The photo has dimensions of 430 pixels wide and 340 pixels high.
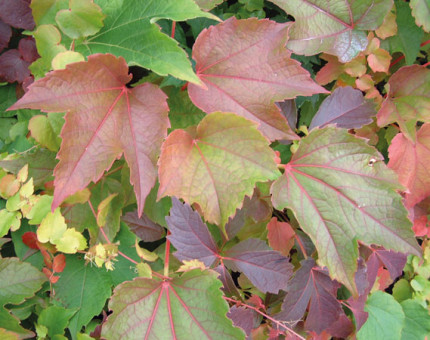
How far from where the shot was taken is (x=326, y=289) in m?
0.86

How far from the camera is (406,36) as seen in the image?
0.96 meters

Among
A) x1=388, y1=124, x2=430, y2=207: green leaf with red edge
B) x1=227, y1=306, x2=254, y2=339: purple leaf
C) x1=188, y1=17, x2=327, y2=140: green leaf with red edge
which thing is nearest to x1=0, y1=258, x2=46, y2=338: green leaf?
x1=227, y1=306, x2=254, y2=339: purple leaf

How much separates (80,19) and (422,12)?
2.57 feet

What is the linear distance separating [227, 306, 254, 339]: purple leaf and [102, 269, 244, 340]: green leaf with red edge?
0.10 meters

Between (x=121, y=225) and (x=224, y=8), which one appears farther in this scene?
(x=224, y=8)

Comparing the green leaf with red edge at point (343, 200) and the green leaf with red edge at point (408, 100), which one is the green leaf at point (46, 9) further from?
the green leaf with red edge at point (408, 100)

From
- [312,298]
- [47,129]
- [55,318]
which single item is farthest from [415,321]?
[47,129]

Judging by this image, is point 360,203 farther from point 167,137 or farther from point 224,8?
point 224,8

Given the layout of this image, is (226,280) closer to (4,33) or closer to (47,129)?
(47,129)

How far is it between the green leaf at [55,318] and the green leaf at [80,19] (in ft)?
1.97

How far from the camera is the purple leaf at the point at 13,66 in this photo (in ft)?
3.03

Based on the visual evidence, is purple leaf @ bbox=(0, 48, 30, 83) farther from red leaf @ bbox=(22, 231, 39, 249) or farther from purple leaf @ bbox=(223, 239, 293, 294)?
purple leaf @ bbox=(223, 239, 293, 294)

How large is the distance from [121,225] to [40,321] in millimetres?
282

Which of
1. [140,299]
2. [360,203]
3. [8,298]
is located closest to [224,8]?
[360,203]
